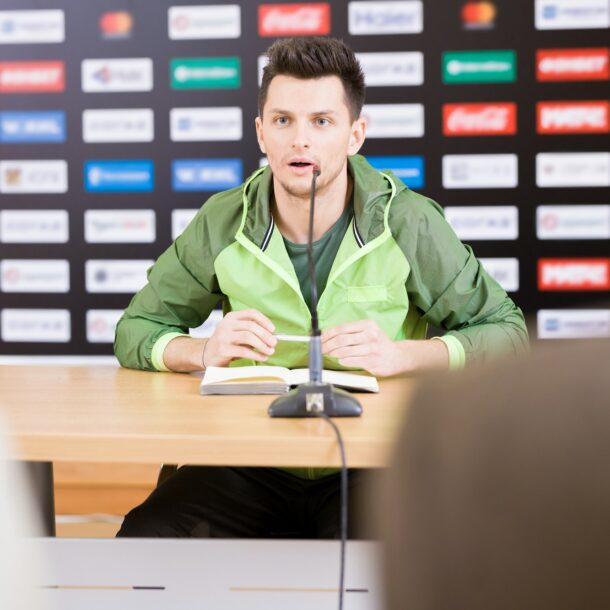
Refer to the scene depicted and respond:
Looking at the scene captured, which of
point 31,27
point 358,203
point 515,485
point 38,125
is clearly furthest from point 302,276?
point 31,27

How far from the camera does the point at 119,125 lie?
3.28 meters

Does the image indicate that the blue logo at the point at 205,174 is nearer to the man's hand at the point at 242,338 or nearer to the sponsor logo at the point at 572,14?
the sponsor logo at the point at 572,14

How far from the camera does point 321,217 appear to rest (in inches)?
73.2

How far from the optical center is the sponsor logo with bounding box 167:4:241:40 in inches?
127

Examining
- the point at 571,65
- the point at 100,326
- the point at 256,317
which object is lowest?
the point at 100,326

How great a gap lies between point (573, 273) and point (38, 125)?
2001 millimetres

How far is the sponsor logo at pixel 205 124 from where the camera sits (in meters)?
3.25

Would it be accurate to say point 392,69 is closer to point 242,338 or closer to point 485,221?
point 485,221

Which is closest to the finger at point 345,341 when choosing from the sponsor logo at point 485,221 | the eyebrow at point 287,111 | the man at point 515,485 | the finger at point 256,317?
the finger at point 256,317

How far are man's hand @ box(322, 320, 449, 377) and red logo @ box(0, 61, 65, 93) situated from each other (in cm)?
217

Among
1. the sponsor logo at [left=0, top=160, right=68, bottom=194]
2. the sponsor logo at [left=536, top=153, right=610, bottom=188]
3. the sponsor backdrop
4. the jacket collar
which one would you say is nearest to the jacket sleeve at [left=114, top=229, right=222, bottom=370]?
the jacket collar

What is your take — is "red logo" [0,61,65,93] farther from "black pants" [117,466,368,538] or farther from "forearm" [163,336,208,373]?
"black pants" [117,466,368,538]

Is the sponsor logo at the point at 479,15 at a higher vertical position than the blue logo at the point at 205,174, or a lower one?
higher

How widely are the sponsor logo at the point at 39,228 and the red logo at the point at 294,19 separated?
1.00 m
